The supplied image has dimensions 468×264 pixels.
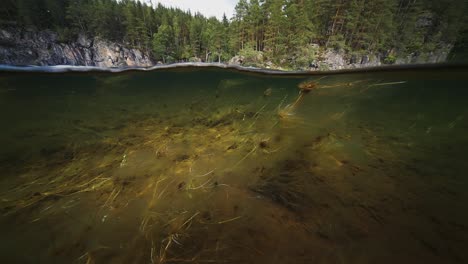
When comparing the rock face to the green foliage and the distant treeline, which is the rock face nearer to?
the distant treeline

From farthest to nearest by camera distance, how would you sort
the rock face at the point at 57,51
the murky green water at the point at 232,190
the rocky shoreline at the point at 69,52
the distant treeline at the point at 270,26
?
the rock face at the point at 57,51 → the rocky shoreline at the point at 69,52 → the distant treeline at the point at 270,26 → the murky green water at the point at 232,190

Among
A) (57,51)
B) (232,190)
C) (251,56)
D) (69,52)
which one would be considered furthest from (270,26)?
(57,51)

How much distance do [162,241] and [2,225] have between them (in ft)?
6.66

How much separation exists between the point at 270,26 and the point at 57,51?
4598 centimetres

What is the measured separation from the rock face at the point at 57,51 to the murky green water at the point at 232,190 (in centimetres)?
3811

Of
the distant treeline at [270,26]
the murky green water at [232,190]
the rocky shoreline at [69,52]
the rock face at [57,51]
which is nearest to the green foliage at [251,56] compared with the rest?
the distant treeline at [270,26]

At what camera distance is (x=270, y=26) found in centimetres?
2459

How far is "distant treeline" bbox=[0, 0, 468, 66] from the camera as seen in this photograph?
1575cm

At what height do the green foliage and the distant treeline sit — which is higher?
the distant treeline

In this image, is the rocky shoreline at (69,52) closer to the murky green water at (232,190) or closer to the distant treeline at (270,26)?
Result: the distant treeline at (270,26)

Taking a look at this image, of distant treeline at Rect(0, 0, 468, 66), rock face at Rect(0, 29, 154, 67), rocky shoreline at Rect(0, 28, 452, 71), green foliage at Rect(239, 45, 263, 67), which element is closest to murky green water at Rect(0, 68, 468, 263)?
distant treeline at Rect(0, 0, 468, 66)

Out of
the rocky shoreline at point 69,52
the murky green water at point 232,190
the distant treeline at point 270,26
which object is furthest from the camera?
the rocky shoreline at point 69,52

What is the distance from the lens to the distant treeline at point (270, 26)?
15.8 metres

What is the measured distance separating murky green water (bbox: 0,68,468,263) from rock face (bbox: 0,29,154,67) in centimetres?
3811
